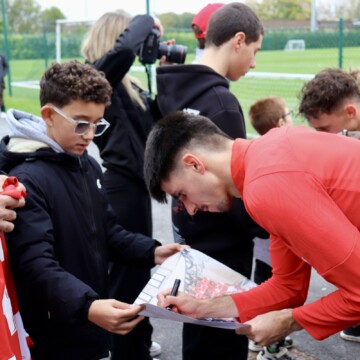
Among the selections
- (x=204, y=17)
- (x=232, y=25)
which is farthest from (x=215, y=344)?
(x=204, y=17)

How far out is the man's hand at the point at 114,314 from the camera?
79.4 inches

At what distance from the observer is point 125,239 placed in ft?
8.59

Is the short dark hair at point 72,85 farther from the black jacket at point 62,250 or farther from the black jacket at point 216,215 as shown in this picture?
the black jacket at point 216,215

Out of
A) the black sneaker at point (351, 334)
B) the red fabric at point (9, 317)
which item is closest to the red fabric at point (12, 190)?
the red fabric at point (9, 317)

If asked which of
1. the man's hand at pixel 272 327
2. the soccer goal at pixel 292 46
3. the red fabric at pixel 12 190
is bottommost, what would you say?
the man's hand at pixel 272 327

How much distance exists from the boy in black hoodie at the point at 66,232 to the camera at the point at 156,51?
4.34ft

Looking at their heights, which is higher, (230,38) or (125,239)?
(230,38)

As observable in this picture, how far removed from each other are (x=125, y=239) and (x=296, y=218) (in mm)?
1114

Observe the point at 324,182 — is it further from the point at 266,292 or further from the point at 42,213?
the point at 42,213

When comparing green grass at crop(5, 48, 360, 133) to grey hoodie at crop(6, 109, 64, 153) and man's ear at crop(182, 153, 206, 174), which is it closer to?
grey hoodie at crop(6, 109, 64, 153)

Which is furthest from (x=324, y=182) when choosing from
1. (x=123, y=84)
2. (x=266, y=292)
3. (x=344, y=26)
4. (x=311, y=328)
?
(x=344, y=26)

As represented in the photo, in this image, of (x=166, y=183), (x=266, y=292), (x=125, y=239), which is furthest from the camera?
(x=125, y=239)

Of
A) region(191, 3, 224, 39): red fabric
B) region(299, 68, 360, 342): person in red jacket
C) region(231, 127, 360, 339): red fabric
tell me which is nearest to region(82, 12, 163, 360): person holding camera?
region(191, 3, 224, 39): red fabric

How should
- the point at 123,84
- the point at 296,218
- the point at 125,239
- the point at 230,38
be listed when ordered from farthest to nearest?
the point at 123,84
the point at 230,38
the point at 125,239
the point at 296,218
